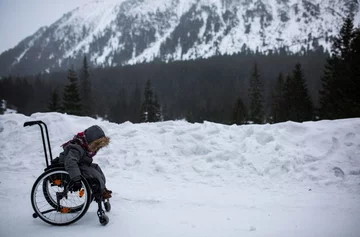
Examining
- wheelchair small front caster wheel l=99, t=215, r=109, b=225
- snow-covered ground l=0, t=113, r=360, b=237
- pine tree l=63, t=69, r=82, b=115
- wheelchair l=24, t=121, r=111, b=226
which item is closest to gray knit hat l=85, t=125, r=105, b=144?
wheelchair l=24, t=121, r=111, b=226

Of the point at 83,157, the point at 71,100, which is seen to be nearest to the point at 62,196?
the point at 83,157

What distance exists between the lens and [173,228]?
12.5 ft

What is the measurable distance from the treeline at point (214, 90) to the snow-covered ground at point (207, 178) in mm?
15354

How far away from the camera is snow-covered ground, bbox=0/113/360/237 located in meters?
3.89

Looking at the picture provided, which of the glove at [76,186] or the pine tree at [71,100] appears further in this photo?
the pine tree at [71,100]

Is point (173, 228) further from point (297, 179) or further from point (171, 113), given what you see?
point (171, 113)

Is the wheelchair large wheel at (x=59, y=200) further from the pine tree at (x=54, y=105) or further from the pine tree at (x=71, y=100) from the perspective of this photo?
the pine tree at (x=54, y=105)

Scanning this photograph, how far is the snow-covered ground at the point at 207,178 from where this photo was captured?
12.8ft

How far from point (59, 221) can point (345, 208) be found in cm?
521

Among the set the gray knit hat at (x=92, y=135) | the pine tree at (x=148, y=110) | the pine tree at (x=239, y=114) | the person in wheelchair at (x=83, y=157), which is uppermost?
the gray knit hat at (x=92, y=135)

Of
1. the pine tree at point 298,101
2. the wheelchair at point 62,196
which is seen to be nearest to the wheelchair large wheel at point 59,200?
the wheelchair at point 62,196

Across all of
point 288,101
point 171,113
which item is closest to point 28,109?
point 171,113

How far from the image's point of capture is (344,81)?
70.4ft

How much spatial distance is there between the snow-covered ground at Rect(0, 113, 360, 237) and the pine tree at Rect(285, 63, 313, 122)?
3177cm
